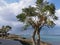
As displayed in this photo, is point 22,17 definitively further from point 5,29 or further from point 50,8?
point 5,29

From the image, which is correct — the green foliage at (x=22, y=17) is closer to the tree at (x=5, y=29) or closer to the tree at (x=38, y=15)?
the tree at (x=38, y=15)

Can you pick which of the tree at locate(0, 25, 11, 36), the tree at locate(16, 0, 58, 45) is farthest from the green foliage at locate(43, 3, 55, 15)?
the tree at locate(0, 25, 11, 36)

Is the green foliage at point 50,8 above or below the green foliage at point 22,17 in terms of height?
above

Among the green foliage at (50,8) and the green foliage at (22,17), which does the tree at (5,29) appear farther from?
the green foliage at (50,8)

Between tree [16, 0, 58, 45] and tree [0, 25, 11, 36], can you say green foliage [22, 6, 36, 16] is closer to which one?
tree [16, 0, 58, 45]

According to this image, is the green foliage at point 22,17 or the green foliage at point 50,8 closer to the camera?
the green foliage at point 50,8

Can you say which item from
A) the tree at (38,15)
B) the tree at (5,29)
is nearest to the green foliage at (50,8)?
the tree at (38,15)

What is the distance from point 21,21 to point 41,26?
Answer: 4.40 metres

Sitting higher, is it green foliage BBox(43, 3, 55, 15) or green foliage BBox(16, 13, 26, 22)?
green foliage BBox(43, 3, 55, 15)

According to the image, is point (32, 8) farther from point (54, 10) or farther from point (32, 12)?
point (54, 10)

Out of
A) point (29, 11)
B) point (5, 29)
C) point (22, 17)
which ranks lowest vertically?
point (22, 17)

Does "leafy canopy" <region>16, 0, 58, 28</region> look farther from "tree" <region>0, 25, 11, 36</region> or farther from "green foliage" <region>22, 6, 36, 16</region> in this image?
"tree" <region>0, 25, 11, 36</region>

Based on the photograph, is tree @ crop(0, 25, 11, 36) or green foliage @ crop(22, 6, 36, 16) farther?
tree @ crop(0, 25, 11, 36)

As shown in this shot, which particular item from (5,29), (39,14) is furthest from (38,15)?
(5,29)
